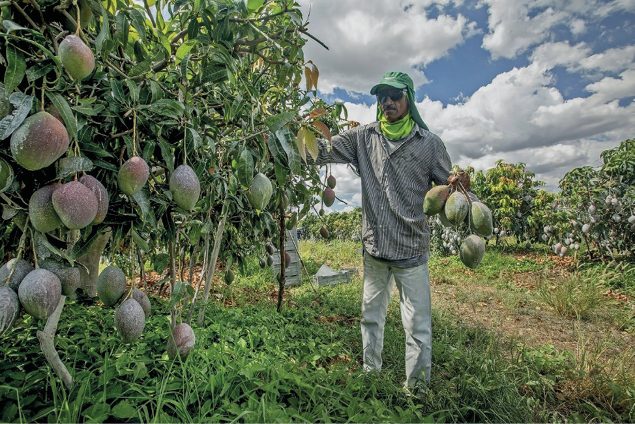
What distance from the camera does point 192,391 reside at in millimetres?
1417

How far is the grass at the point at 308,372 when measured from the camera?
1242 millimetres

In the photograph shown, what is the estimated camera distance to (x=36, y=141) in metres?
0.59

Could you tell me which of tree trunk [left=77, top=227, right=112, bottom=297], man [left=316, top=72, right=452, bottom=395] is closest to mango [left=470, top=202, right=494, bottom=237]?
man [left=316, top=72, right=452, bottom=395]

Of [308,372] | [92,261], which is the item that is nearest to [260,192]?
[308,372]

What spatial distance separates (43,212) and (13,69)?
0.87 feet

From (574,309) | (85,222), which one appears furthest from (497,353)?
(85,222)

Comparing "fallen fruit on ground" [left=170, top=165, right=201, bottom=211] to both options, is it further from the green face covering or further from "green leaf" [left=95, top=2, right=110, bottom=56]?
the green face covering

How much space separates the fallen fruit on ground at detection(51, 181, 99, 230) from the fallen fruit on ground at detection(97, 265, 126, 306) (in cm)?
27

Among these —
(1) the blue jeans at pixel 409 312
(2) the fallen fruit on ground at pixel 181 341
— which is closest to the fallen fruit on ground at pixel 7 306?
(2) the fallen fruit on ground at pixel 181 341

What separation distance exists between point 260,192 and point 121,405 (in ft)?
2.80

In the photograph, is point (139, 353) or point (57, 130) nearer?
point (57, 130)

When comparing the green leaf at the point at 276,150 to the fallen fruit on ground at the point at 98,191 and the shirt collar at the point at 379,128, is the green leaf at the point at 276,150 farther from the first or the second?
the shirt collar at the point at 379,128

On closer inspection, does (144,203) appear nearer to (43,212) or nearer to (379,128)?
(43,212)

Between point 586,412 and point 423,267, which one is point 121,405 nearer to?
point 423,267
